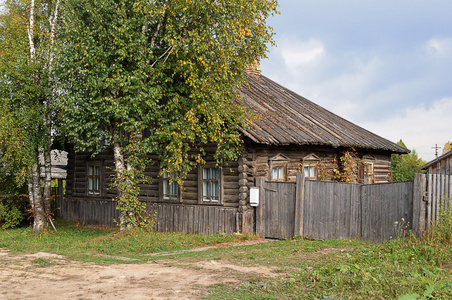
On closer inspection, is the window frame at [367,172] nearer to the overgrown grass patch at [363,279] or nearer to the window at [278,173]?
the window at [278,173]

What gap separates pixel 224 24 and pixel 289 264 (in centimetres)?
769

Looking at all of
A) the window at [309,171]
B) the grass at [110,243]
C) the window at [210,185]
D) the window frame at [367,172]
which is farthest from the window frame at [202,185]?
the window frame at [367,172]

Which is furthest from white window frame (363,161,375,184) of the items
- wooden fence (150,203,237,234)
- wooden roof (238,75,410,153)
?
wooden fence (150,203,237,234)

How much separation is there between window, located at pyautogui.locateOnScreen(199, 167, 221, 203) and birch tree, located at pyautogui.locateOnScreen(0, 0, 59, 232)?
5.95 m

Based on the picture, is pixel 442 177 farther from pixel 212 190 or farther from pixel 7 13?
pixel 7 13

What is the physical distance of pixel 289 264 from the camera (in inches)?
385

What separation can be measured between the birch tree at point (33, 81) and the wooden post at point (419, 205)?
12085 mm

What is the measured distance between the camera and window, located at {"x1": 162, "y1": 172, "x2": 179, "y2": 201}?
16.6m

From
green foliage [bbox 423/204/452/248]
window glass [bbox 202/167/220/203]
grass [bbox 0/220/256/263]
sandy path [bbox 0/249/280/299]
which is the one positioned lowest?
grass [bbox 0/220/256/263]

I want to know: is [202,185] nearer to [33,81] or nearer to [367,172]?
[33,81]

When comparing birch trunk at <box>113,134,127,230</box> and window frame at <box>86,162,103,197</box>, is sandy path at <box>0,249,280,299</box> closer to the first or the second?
birch trunk at <box>113,134,127,230</box>

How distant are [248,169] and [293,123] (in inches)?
158

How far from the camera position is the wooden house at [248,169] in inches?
597

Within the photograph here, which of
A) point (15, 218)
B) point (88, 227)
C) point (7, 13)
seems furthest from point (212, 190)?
point (7, 13)
